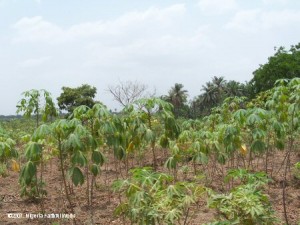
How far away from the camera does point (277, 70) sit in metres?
29.8

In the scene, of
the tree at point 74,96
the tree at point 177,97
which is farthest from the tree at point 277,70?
the tree at point 177,97

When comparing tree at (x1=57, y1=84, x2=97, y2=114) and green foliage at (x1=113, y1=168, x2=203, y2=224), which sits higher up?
tree at (x1=57, y1=84, x2=97, y2=114)

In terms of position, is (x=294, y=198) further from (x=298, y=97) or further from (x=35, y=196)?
(x=35, y=196)

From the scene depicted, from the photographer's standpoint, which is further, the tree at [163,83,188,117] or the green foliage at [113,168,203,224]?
the tree at [163,83,188,117]

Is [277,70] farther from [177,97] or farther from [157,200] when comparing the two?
[157,200]

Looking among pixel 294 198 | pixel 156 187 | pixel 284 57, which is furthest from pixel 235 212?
pixel 284 57

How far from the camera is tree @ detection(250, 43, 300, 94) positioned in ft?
95.7

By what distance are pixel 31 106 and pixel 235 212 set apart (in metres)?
3.18

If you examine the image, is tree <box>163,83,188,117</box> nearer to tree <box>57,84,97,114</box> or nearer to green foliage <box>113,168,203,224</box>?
tree <box>57,84,97,114</box>

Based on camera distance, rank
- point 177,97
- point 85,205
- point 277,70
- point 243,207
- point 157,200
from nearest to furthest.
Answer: point 243,207 < point 157,200 < point 85,205 < point 277,70 < point 177,97

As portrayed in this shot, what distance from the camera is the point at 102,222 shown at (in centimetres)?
569

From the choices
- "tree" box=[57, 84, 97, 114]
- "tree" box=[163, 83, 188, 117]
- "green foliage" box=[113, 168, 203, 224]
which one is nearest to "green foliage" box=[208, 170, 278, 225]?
"green foliage" box=[113, 168, 203, 224]

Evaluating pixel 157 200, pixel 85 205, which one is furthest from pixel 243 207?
pixel 85 205

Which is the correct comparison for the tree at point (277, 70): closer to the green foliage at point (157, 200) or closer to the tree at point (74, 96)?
the tree at point (74, 96)
